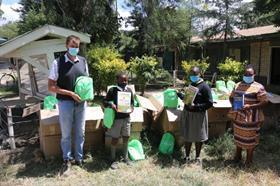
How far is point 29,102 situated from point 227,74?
621 centimetres

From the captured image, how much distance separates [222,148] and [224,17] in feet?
46.2

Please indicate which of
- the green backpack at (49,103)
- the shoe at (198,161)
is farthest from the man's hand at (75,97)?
the shoe at (198,161)

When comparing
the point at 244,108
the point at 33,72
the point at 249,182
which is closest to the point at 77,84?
the point at 244,108

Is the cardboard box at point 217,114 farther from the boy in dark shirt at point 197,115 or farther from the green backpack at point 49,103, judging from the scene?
the green backpack at point 49,103

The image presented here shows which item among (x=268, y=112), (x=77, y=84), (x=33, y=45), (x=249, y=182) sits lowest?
(x=249, y=182)

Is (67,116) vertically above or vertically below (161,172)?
above

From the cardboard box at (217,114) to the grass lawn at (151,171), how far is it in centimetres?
49

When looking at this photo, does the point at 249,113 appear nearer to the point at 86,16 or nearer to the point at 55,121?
the point at 55,121

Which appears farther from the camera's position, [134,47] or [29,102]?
[134,47]

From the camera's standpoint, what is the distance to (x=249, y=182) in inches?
172

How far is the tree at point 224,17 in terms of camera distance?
1788 cm

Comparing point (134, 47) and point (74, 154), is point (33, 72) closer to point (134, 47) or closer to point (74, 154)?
point (74, 154)

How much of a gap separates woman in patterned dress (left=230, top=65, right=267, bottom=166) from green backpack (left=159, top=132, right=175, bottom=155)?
3.40ft

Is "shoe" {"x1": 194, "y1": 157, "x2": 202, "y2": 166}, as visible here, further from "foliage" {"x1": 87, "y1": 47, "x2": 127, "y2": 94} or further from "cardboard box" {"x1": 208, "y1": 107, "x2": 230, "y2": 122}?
"foliage" {"x1": 87, "y1": 47, "x2": 127, "y2": 94}
